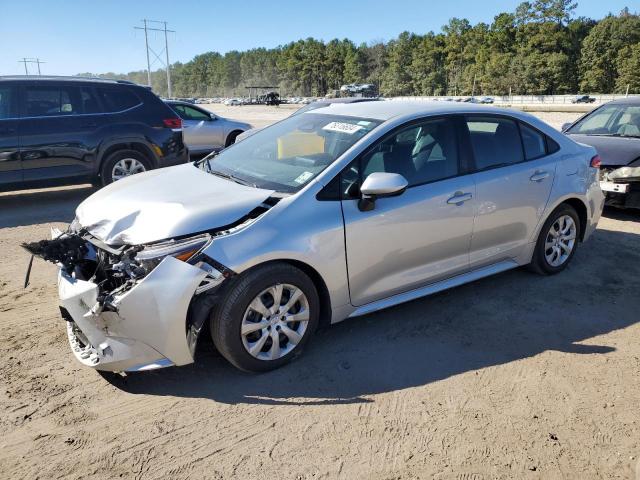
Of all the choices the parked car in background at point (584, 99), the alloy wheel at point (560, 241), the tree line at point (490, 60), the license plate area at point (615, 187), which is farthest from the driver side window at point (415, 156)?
the tree line at point (490, 60)

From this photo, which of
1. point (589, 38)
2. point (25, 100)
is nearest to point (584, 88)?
point (589, 38)

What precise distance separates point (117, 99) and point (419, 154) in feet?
19.7

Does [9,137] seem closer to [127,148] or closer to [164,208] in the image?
[127,148]

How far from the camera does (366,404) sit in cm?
314

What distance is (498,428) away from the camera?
2.97 metres

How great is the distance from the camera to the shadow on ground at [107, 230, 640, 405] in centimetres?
330

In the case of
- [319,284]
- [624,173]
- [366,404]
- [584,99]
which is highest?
[584,99]

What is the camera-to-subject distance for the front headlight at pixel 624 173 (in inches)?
276

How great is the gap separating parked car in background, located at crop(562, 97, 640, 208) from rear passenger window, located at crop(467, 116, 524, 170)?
3.19 metres

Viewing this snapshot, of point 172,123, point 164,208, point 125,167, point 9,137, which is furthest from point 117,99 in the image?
point 164,208

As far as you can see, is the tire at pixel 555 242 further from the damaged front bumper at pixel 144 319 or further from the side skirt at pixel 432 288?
the damaged front bumper at pixel 144 319

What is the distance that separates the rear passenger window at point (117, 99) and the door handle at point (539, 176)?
6.35 meters

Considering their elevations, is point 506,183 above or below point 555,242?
above

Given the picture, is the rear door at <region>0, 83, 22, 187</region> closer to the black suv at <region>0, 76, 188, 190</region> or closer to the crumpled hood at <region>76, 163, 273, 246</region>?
the black suv at <region>0, 76, 188, 190</region>
